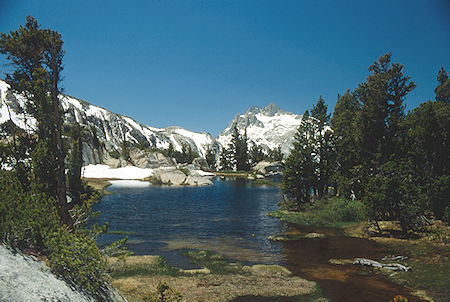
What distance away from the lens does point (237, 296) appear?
1570 cm

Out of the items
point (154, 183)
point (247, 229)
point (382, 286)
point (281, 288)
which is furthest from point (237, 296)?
point (154, 183)

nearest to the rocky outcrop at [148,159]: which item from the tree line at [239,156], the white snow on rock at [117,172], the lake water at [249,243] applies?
the white snow on rock at [117,172]

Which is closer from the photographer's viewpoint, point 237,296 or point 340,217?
point 237,296

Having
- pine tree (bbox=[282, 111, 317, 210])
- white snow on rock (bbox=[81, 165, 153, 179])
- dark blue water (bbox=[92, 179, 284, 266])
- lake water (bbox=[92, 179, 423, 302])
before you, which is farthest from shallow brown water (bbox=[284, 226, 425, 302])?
white snow on rock (bbox=[81, 165, 153, 179])

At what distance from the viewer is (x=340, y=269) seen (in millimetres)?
20641

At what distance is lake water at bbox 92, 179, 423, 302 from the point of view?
59.3 ft

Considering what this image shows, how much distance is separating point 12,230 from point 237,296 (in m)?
11.4

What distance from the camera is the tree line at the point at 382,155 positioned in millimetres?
28484

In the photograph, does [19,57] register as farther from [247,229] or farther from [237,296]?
[247,229]

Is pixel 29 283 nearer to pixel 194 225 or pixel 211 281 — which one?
pixel 211 281

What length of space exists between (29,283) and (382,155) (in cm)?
3867

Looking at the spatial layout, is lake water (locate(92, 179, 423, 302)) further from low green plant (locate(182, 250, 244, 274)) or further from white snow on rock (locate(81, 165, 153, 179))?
white snow on rock (locate(81, 165, 153, 179))

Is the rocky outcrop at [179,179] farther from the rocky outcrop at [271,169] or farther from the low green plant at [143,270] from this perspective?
the low green plant at [143,270]

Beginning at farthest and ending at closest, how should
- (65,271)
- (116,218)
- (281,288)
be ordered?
A: (116,218)
(281,288)
(65,271)
